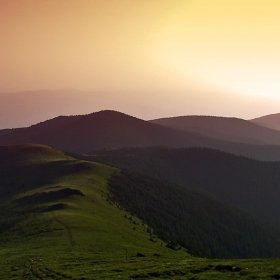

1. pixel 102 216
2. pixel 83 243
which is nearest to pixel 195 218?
pixel 102 216

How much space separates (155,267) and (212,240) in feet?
224

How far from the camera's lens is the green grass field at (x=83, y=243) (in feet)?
98.6

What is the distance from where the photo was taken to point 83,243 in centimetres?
4619

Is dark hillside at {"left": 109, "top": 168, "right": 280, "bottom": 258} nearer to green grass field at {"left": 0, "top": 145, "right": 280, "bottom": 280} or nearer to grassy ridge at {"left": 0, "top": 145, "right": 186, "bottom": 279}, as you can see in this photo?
grassy ridge at {"left": 0, "top": 145, "right": 186, "bottom": 279}

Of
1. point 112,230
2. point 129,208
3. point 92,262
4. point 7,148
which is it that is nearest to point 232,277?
point 92,262

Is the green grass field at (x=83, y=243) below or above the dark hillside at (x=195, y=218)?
above

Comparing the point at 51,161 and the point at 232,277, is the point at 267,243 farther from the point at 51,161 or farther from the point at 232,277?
the point at 232,277

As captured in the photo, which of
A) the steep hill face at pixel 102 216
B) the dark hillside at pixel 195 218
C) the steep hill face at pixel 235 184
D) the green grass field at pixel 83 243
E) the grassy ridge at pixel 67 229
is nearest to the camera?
the green grass field at pixel 83 243

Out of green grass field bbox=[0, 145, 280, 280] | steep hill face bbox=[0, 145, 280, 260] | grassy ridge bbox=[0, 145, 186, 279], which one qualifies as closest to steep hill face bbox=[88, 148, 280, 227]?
steep hill face bbox=[0, 145, 280, 260]

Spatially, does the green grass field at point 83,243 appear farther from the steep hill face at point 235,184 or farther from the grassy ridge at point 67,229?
the steep hill face at point 235,184

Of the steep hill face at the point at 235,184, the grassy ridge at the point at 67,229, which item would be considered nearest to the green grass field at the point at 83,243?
the grassy ridge at the point at 67,229

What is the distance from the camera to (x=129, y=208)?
86188 mm

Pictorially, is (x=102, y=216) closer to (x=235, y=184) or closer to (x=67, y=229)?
(x=67, y=229)

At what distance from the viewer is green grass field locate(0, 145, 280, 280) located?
30047 millimetres
